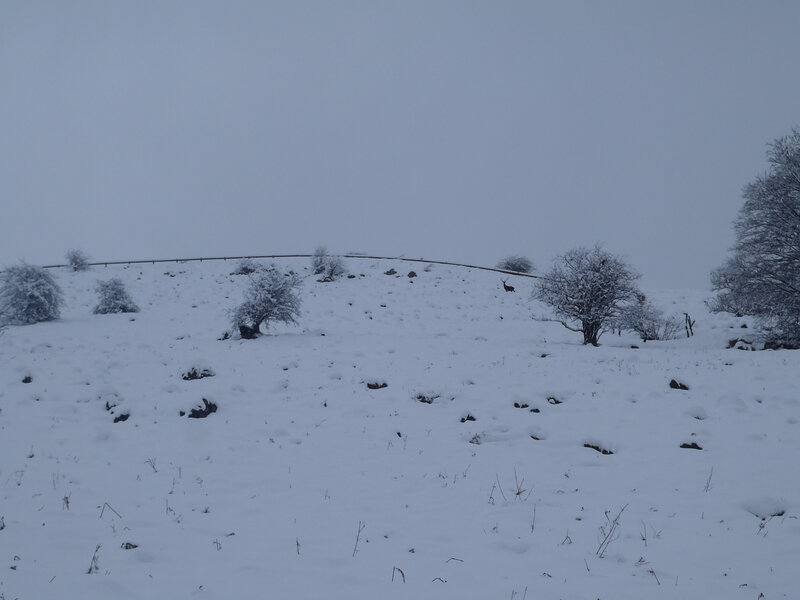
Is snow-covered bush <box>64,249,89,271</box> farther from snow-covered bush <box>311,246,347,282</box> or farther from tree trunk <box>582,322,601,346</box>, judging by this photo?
tree trunk <box>582,322,601,346</box>

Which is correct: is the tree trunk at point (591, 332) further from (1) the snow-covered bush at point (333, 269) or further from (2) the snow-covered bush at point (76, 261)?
(2) the snow-covered bush at point (76, 261)

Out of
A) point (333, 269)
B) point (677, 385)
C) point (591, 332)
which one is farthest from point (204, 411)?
point (333, 269)

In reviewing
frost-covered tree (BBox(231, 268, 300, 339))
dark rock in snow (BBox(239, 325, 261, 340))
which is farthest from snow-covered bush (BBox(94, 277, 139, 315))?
dark rock in snow (BBox(239, 325, 261, 340))

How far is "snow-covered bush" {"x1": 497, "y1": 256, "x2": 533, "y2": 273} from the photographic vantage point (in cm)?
4684

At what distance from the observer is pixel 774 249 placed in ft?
56.8

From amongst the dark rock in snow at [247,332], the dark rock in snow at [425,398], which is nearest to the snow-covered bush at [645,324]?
the dark rock in snow at [425,398]

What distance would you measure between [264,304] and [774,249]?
20245mm

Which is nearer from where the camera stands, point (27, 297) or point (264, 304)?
point (264, 304)

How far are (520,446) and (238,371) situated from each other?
8.58 m

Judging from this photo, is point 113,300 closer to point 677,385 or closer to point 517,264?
point 677,385

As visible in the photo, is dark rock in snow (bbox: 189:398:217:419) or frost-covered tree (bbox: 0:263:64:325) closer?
dark rock in snow (bbox: 189:398:217:419)

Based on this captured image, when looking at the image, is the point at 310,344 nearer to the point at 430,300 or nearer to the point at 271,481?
the point at 271,481

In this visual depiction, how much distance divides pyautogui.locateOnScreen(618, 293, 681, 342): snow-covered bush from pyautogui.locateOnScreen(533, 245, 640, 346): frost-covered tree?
49.7 inches

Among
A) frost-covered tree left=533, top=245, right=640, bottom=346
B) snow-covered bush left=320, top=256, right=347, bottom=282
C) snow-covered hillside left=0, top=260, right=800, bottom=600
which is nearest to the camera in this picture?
snow-covered hillside left=0, top=260, right=800, bottom=600
